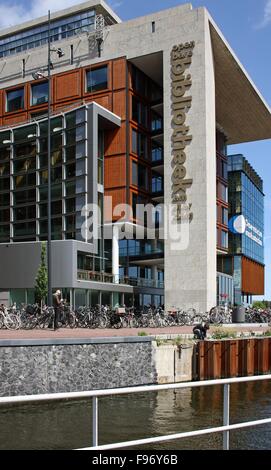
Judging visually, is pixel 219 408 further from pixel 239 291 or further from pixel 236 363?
pixel 239 291

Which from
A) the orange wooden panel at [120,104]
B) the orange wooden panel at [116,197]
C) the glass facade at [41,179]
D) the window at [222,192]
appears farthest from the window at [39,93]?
the window at [222,192]

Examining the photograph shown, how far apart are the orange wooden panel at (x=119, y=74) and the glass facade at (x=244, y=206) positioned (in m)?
26.4

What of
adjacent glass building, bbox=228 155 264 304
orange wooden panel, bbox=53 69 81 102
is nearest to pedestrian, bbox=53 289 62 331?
orange wooden panel, bbox=53 69 81 102

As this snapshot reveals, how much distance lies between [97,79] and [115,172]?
26.3ft

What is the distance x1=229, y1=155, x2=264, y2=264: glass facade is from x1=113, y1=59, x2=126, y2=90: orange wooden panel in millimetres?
26390

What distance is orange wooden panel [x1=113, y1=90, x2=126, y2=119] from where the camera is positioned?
4456cm

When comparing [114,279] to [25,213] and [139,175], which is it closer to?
[25,213]

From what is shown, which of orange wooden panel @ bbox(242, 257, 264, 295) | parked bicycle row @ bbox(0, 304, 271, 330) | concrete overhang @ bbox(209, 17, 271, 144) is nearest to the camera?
parked bicycle row @ bbox(0, 304, 271, 330)

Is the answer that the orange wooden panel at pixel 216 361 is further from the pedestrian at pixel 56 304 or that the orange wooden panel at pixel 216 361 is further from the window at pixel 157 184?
the window at pixel 157 184

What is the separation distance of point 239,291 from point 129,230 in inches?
866

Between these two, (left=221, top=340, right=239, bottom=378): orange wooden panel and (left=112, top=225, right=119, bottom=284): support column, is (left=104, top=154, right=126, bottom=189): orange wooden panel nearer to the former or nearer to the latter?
(left=112, top=225, right=119, bottom=284): support column

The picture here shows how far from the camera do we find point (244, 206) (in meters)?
67.9

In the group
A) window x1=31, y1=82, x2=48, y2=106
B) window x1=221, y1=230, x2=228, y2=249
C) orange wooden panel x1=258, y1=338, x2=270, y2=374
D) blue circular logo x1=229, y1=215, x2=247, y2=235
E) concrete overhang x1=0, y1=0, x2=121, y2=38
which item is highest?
concrete overhang x1=0, y1=0, x2=121, y2=38
